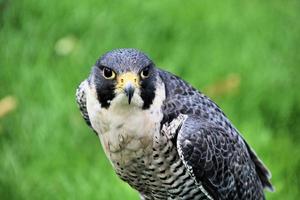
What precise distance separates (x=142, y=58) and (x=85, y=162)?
1.80 m

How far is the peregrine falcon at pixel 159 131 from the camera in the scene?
4320 mm

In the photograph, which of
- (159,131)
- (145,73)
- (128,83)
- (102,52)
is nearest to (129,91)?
(128,83)

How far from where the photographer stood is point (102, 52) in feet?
22.7

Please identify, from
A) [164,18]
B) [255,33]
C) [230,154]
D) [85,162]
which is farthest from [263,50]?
[230,154]

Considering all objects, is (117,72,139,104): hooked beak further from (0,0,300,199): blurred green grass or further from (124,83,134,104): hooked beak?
(0,0,300,199): blurred green grass

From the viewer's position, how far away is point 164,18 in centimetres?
759

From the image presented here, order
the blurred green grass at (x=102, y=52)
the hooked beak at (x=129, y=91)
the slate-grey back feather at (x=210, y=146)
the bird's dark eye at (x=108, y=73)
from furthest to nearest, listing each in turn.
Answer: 1. the blurred green grass at (x=102, y=52)
2. the slate-grey back feather at (x=210, y=146)
3. the bird's dark eye at (x=108, y=73)
4. the hooked beak at (x=129, y=91)

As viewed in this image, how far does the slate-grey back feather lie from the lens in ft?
14.7

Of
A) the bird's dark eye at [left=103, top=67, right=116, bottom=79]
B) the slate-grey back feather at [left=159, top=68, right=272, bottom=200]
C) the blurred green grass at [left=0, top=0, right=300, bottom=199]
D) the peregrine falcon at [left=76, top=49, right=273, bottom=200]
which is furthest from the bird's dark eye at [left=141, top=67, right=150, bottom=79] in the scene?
the blurred green grass at [left=0, top=0, right=300, bottom=199]

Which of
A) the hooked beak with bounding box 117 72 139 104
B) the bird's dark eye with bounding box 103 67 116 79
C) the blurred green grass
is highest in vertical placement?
Answer: the blurred green grass

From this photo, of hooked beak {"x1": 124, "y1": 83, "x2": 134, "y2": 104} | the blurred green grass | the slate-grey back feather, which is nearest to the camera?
hooked beak {"x1": 124, "y1": 83, "x2": 134, "y2": 104}

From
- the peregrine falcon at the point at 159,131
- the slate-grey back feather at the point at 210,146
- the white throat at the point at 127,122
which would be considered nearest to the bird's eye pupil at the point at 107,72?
the peregrine falcon at the point at 159,131

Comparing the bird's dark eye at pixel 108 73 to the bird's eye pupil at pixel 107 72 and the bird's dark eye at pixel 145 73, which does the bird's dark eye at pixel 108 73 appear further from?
the bird's dark eye at pixel 145 73

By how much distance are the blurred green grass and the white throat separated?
1.15 m
